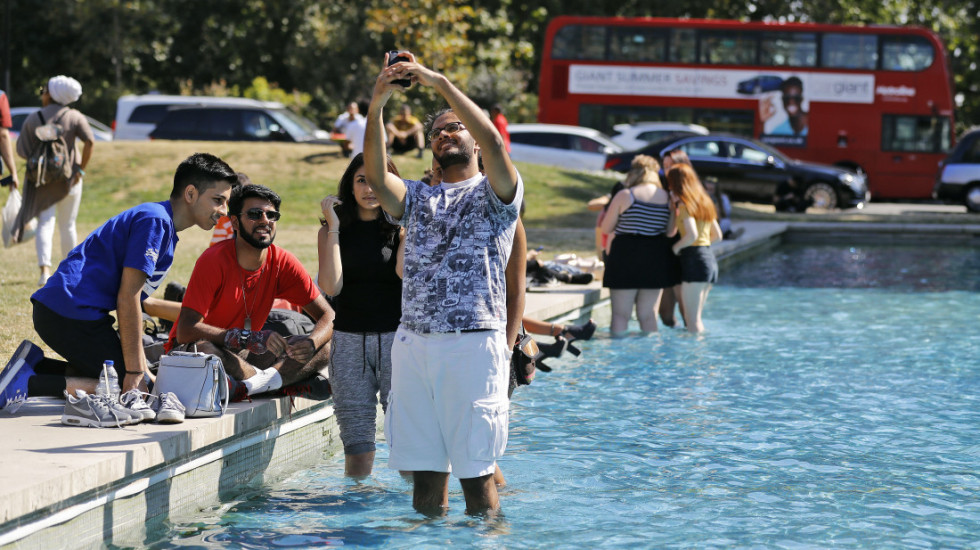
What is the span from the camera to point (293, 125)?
25281 mm

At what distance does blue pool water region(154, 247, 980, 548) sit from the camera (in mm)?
5117

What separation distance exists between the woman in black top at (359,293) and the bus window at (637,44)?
2452 cm

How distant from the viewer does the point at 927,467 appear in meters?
6.30

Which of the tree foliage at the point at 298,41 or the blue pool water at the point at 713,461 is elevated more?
the tree foliage at the point at 298,41

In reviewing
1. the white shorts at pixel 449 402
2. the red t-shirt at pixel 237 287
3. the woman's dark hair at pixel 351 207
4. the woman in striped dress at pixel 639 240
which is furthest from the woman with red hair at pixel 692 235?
the white shorts at pixel 449 402

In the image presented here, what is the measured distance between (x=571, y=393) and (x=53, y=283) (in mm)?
3804

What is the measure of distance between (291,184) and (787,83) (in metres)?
13.6

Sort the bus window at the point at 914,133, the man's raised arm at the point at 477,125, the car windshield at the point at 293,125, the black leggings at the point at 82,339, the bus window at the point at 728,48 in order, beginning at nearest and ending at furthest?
the man's raised arm at the point at 477,125 < the black leggings at the point at 82,339 < the car windshield at the point at 293,125 < the bus window at the point at 914,133 < the bus window at the point at 728,48

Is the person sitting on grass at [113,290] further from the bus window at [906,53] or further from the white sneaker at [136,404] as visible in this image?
the bus window at [906,53]

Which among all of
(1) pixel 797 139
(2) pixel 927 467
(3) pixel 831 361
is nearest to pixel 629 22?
(1) pixel 797 139

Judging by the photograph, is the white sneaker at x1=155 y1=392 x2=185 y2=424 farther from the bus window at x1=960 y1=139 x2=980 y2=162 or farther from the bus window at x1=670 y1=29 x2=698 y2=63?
the bus window at x1=670 y1=29 x2=698 y2=63

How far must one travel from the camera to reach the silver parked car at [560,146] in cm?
2753

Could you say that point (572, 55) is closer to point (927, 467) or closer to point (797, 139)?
point (797, 139)

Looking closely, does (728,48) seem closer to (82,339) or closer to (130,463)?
(82,339)
